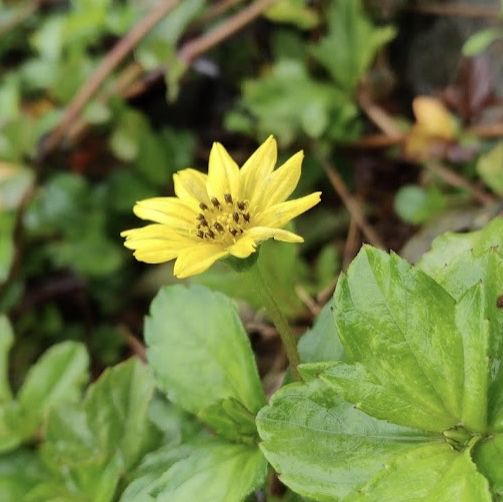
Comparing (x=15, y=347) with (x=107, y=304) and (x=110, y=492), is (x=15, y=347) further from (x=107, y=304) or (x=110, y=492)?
(x=110, y=492)

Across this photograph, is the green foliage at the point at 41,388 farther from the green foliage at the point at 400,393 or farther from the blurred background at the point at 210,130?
the green foliage at the point at 400,393

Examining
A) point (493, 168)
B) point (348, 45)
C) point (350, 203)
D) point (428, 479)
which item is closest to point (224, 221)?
point (428, 479)

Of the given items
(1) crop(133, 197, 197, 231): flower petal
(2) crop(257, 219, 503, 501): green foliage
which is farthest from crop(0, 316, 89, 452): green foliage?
(2) crop(257, 219, 503, 501): green foliage

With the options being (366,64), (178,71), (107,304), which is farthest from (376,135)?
(107,304)

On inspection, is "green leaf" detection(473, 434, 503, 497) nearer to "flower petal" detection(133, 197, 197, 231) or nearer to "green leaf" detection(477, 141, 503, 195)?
"flower petal" detection(133, 197, 197, 231)

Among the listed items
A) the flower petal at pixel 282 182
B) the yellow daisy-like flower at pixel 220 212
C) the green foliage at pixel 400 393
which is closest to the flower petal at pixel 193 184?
the yellow daisy-like flower at pixel 220 212

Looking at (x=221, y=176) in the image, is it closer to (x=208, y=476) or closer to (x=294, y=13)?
(x=208, y=476)
